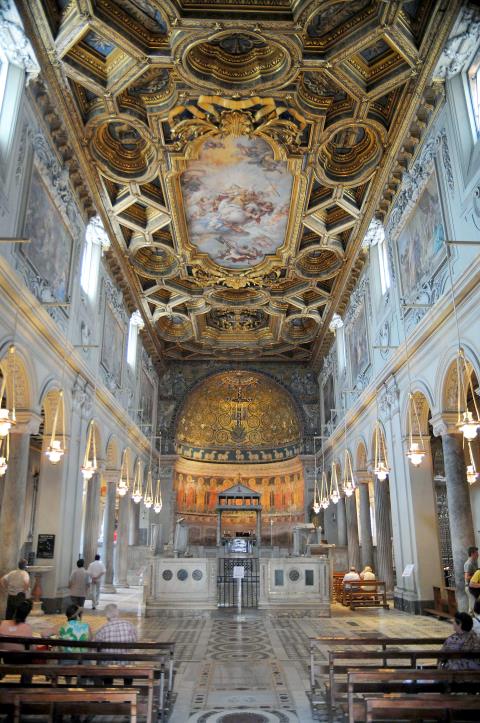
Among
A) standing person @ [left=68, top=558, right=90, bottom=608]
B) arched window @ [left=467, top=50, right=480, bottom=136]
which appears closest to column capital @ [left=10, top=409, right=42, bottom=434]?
standing person @ [left=68, top=558, right=90, bottom=608]

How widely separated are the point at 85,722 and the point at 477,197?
10089 mm

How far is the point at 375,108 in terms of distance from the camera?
14.8 meters

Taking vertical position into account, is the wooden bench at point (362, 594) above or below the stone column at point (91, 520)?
below

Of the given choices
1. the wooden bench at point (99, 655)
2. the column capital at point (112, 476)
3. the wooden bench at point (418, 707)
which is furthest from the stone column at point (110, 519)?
the wooden bench at point (418, 707)

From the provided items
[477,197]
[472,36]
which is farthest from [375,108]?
[477,197]

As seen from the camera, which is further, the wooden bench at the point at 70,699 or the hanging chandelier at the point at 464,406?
the hanging chandelier at the point at 464,406

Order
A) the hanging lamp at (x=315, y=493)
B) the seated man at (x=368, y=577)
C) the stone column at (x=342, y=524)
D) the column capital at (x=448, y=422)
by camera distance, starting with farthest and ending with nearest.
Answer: the hanging lamp at (x=315, y=493) < the stone column at (x=342, y=524) < the seated man at (x=368, y=577) < the column capital at (x=448, y=422)

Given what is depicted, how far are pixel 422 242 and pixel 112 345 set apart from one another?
11.6 m

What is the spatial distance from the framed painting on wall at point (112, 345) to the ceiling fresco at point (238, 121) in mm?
1768

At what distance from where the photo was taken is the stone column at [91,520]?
1811 cm

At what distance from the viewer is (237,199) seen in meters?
19.0

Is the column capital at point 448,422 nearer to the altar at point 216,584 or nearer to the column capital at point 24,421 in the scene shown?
the altar at point 216,584

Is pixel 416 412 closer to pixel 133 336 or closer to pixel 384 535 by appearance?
pixel 384 535

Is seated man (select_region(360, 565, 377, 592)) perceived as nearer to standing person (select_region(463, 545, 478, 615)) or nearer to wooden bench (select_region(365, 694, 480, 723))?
standing person (select_region(463, 545, 478, 615))
